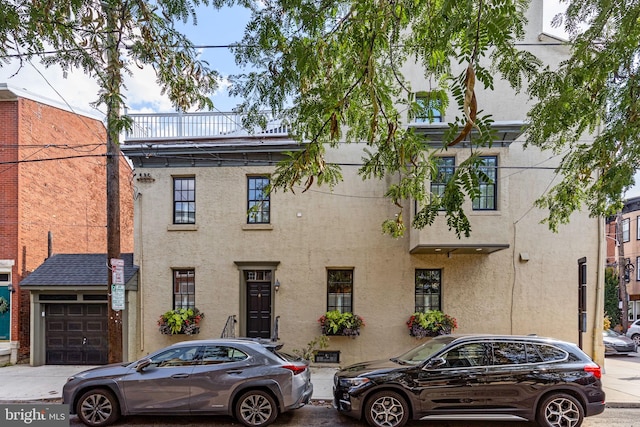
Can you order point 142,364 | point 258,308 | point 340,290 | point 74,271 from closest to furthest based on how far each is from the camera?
point 142,364 → point 340,290 → point 258,308 → point 74,271

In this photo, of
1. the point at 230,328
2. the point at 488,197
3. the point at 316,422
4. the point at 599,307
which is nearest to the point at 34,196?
the point at 230,328

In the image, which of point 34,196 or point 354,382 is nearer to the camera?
point 354,382

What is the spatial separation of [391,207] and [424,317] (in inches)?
127

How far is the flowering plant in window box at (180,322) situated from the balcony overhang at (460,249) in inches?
257

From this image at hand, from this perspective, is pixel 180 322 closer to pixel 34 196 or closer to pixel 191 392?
pixel 191 392

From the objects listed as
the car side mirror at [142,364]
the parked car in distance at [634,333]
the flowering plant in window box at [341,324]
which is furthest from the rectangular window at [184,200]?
the parked car in distance at [634,333]

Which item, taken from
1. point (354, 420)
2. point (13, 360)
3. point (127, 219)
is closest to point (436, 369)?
point (354, 420)

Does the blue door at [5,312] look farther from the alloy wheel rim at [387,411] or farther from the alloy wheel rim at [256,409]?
the alloy wheel rim at [387,411]

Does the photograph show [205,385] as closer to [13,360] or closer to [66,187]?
[13,360]

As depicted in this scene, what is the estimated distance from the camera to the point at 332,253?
38.8 feet

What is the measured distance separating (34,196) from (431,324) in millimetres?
13548

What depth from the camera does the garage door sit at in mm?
12055

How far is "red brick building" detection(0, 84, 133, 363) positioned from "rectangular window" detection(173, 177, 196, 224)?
2355 mm

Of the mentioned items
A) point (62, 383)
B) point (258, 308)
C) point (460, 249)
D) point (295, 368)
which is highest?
point (460, 249)
